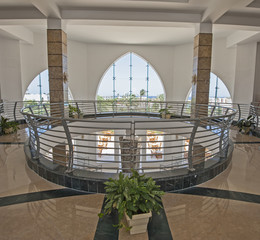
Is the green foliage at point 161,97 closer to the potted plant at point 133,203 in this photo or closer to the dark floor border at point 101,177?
the dark floor border at point 101,177

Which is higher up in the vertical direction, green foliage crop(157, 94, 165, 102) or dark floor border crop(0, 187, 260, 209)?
Result: green foliage crop(157, 94, 165, 102)

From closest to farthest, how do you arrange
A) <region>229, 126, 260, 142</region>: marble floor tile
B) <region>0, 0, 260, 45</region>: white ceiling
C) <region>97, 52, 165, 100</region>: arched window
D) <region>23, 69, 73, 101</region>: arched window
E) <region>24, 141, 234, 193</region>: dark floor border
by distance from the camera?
<region>24, 141, 234, 193</region>: dark floor border
<region>229, 126, 260, 142</region>: marble floor tile
<region>0, 0, 260, 45</region>: white ceiling
<region>23, 69, 73, 101</region>: arched window
<region>97, 52, 165, 100</region>: arched window

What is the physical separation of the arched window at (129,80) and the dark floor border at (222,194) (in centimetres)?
1030

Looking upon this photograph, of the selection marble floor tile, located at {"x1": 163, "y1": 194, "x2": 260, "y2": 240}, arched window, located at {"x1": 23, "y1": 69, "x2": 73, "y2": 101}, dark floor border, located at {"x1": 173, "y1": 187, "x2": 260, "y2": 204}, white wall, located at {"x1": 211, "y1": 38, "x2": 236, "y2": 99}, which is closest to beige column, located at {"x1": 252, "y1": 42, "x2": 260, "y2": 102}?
white wall, located at {"x1": 211, "y1": 38, "x2": 236, "y2": 99}

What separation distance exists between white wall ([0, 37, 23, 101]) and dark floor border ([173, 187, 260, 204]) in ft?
30.4

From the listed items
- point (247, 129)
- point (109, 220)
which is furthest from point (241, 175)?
point (247, 129)

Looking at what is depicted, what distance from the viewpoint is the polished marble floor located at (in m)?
1.98

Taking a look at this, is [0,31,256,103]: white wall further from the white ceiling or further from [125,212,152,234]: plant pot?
[125,212,152,234]: plant pot

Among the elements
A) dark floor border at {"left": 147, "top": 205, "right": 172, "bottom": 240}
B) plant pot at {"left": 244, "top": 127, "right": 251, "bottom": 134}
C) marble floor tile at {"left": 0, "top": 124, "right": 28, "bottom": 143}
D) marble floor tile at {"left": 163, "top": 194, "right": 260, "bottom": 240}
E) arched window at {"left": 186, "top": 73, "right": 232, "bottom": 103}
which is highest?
arched window at {"left": 186, "top": 73, "right": 232, "bottom": 103}

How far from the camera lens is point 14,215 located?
7.35 feet

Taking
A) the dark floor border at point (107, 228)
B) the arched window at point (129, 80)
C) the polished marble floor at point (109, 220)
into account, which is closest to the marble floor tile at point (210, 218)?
the polished marble floor at point (109, 220)

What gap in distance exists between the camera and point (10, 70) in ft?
30.7

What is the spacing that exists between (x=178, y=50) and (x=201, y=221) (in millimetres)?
11445

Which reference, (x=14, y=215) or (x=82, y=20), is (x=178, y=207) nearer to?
(x=14, y=215)
